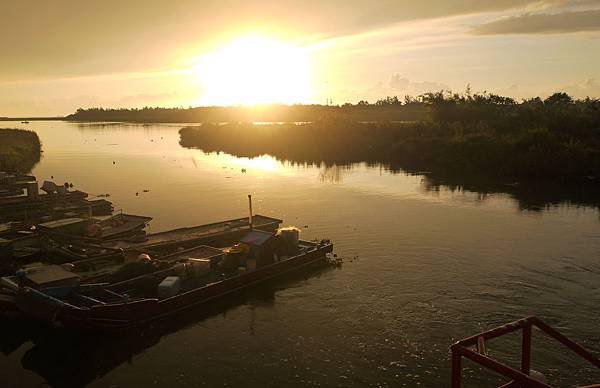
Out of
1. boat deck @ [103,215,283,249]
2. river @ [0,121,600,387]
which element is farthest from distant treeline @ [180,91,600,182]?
boat deck @ [103,215,283,249]

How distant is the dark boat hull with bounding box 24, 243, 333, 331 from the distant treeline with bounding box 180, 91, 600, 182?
43626 mm

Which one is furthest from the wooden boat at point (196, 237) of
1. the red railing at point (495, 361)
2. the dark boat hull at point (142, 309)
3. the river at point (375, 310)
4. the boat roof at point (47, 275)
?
the red railing at point (495, 361)

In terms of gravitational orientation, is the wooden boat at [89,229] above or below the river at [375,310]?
above

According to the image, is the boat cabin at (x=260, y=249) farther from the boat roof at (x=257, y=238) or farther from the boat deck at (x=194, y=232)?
the boat deck at (x=194, y=232)

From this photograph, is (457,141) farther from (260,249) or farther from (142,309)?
(142,309)

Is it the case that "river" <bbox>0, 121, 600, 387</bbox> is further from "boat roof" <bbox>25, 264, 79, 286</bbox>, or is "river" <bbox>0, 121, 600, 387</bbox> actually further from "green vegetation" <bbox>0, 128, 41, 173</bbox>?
"green vegetation" <bbox>0, 128, 41, 173</bbox>

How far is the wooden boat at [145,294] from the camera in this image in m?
18.2

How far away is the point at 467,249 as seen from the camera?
2966cm

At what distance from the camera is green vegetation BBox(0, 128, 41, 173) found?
69.3m

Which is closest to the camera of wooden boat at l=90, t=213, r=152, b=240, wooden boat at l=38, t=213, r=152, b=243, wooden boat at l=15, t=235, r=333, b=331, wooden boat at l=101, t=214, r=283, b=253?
wooden boat at l=15, t=235, r=333, b=331

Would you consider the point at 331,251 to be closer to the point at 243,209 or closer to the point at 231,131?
the point at 243,209

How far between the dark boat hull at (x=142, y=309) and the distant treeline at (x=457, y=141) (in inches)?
1718

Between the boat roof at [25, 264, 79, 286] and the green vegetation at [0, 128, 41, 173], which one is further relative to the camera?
the green vegetation at [0, 128, 41, 173]

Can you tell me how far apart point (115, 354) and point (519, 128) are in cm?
7027
